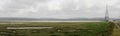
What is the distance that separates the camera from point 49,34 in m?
40.4

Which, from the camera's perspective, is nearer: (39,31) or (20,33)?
(20,33)

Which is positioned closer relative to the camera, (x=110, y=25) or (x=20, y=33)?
(x=20, y=33)

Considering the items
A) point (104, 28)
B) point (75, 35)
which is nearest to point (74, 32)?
point (75, 35)

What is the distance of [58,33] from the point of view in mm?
40781

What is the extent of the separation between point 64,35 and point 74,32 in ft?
6.68

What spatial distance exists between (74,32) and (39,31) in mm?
5780

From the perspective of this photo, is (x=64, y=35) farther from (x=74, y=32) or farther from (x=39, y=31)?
(x=39, y=31)

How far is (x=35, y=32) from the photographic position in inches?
1665

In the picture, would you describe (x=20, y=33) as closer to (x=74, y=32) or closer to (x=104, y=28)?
(x=74, y=32)

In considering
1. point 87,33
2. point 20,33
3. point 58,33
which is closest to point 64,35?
point 58,33

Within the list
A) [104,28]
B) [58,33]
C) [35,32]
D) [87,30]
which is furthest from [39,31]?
[104,28]

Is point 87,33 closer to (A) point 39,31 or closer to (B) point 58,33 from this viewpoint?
(B) point 58,33

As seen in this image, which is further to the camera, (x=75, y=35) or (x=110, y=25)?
(x=110, y=25)

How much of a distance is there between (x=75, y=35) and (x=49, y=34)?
3935mm
